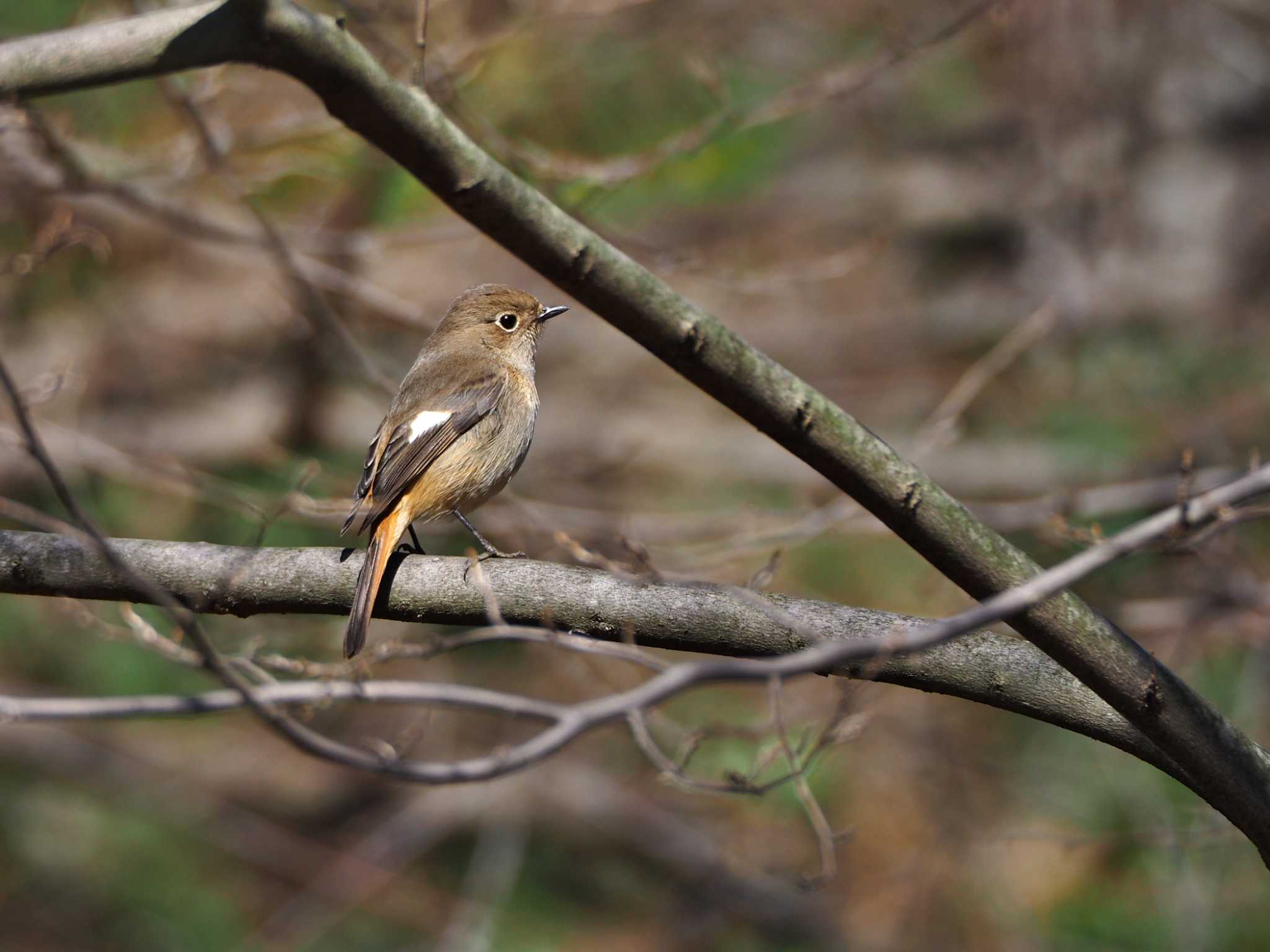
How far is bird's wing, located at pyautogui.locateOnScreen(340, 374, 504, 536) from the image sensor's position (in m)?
3.67

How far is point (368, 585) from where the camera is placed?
9.07 feet

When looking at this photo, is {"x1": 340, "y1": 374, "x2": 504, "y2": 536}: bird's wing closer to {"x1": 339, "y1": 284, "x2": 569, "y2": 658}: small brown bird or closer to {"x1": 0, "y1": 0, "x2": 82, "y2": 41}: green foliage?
{"x1": 339, "y1": 284, "x2": 569, "y2": 658}: small brown bird

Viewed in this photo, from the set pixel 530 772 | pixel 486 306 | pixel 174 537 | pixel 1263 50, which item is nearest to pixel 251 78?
pixel 486 306

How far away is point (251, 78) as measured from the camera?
18.7 feet

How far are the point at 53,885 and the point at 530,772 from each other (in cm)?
315

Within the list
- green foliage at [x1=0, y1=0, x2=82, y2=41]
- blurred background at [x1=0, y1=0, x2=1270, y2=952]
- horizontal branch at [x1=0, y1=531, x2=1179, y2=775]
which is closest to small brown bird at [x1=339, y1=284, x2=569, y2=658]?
blurred background at [x1=0, y1=0, x2=1270, y2=952]

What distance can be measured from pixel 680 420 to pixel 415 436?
5.09 m

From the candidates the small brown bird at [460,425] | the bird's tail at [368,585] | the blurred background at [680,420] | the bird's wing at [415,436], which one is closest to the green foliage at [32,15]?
the blurred background at [680,420]

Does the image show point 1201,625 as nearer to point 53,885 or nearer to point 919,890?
point 919,890

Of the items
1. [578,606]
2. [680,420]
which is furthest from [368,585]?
[680,420]

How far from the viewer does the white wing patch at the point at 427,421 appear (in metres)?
3.85

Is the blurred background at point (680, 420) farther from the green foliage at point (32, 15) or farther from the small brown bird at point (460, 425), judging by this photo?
the small brown bird at point (460, 425)

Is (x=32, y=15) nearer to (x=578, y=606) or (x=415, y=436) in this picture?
(x=415, y=436)

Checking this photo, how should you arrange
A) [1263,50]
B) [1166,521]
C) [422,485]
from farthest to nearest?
1. [1263,50]
2. [422,485]
3. [1166,521]
